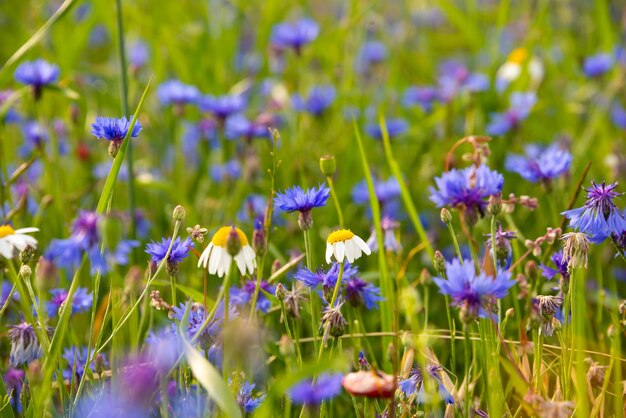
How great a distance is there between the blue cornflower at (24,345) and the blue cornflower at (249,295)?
0.78 ft

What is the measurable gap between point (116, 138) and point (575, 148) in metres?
1.31

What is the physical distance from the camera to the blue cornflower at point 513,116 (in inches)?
72.3

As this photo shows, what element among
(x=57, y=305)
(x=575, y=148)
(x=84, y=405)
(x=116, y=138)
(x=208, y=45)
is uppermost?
(x=208, y=45)

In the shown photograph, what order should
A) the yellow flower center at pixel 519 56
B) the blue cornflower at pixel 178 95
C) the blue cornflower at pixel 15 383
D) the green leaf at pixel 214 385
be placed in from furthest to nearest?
the yellow flower center at pixel 519 56 → the blue cornflower at pixel 178 95 → the blue cornflower at pixel 15 383 → the green leaf at pixel 214 385

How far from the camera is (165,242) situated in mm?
896

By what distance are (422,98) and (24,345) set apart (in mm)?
1374

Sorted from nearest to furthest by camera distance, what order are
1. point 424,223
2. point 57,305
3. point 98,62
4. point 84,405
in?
point 84,405, point 57,305, point 424,223, point 98,62

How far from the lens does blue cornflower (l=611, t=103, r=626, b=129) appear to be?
6.65 ft

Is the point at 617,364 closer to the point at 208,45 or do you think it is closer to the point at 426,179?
the point at 426,179

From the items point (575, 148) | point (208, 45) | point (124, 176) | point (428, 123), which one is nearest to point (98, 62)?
point (208, 45)

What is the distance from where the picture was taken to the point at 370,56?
8.82ft

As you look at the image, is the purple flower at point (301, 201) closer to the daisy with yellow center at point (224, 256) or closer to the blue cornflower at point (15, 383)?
the daisy with yellow center at point (224, 256)

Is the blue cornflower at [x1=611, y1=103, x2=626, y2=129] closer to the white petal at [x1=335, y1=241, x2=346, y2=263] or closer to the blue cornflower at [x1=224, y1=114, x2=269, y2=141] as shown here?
the blue cornflower at [x1=224, y1=114, x2=269, y2=141]

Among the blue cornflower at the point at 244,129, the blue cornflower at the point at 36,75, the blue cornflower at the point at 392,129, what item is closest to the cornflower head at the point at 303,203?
the blue cornflower at the point at 36,75
